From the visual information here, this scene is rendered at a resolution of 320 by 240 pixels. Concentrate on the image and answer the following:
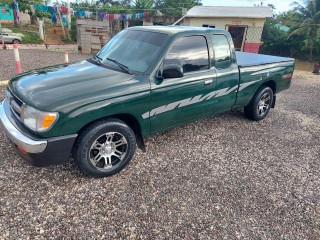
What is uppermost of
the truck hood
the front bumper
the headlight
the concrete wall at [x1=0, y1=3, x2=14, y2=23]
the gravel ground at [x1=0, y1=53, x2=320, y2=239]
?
the concrete wall at [x1=0, y1=3, x2=14, y2=23]

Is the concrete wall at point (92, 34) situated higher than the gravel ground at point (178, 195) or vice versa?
the concrete wall at point (92, 34)

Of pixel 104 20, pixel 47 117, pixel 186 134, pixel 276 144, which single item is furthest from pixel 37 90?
pixel 104 20

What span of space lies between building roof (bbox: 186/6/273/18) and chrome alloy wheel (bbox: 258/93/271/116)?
12.6m

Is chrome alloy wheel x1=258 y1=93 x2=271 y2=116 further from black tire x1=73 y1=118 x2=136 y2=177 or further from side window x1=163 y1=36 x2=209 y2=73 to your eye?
black tire x1=73 y1=118 x2=136 y2=177

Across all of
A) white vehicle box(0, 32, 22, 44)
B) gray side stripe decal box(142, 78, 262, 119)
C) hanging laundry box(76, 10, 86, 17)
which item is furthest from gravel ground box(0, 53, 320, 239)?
white vehicle box(0, 32, 22, 44)

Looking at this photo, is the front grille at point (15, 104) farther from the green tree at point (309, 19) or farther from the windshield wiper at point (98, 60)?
the green tree at point (309, 19)

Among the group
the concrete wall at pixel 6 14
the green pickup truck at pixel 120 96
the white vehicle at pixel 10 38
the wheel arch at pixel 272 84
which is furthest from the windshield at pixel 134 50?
the concrete wall at pixel 6 14

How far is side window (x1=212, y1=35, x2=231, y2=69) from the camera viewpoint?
13.1 feet

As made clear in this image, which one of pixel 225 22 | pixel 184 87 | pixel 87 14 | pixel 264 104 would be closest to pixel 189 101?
pixel 184 87

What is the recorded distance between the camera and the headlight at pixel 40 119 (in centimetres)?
251

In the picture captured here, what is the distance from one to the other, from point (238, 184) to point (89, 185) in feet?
6.37

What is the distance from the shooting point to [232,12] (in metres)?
17.1

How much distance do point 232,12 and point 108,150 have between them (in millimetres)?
17140

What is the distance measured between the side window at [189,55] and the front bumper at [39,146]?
5.36ft
